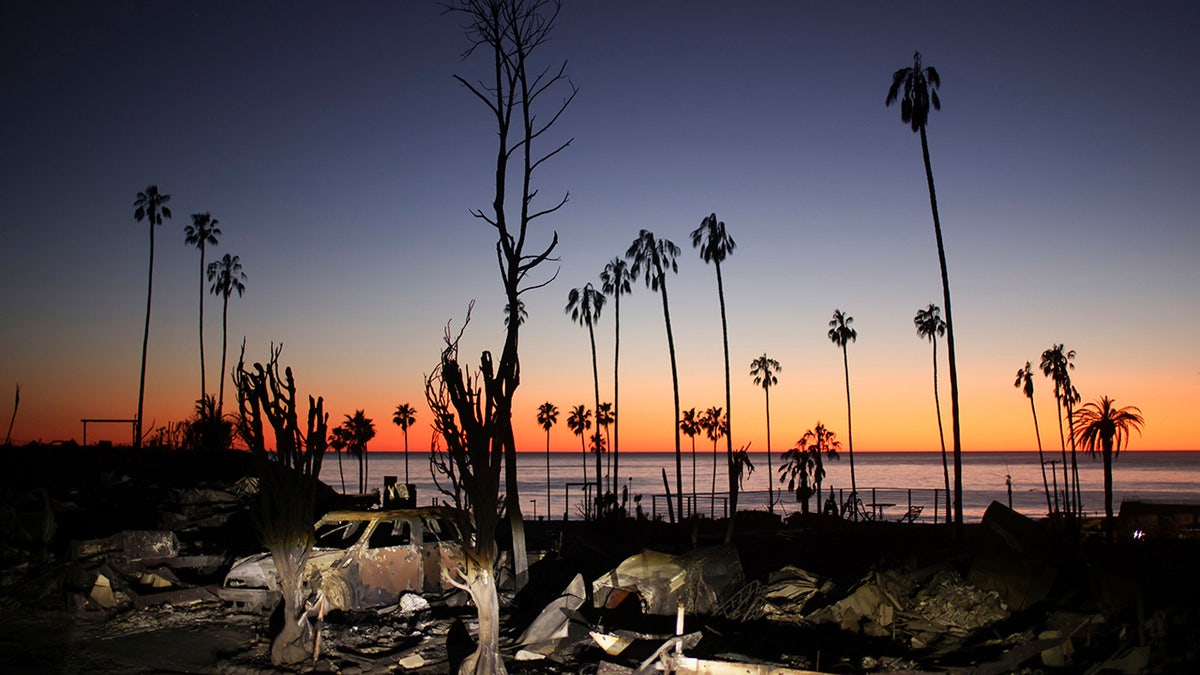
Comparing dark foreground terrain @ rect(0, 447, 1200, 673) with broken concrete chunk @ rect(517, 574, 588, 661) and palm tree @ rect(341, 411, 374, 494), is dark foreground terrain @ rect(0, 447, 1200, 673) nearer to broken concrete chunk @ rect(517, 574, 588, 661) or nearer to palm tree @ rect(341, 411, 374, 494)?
broken concrete chunk @ rect(517, 574, 588, 661)

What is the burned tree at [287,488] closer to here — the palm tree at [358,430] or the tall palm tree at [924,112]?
the tall palm tree at [924,112]

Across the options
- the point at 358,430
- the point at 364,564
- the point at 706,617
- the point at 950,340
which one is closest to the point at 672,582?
the point at 706,617

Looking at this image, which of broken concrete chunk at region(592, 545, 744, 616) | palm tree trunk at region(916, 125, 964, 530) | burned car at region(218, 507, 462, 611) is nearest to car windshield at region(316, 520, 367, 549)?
burned car at region(218, 507, 462, 611)

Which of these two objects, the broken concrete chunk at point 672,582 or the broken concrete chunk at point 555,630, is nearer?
the broken concrete chunk at point 555,630

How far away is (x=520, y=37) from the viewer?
16.4 m

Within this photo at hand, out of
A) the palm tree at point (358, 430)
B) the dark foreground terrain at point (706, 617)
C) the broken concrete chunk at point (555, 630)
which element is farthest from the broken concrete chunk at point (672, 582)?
the palm tree at point (358, 430)

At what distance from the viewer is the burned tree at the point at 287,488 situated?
9.65 meters

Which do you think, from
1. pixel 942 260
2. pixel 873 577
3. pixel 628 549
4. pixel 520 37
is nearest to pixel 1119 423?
pixel 942 260

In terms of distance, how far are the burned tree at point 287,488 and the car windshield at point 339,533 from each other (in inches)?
90.3

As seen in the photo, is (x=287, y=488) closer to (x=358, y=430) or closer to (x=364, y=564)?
(x=364, y=564)

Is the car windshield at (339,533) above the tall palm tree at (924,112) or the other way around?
the other way around

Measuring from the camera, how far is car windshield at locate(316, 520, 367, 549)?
12.9 meters

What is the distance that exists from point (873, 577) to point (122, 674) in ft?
37.4

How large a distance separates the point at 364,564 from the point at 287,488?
9.93 ft
